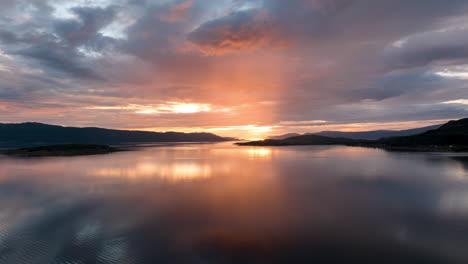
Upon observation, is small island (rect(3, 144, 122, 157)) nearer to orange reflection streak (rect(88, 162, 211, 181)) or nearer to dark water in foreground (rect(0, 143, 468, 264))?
orange reflection streak (rect(88, 162, 211, 181))

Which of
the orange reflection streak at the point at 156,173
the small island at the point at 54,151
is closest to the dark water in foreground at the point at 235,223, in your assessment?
A: the orange reflection streak at the point at 156,173

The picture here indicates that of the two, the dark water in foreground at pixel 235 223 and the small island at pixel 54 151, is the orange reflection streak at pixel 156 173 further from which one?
the small island at pixel 54 151

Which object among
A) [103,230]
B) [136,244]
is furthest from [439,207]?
[103,230]

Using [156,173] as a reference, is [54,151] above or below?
above

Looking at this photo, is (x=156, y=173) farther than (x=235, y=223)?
Yes

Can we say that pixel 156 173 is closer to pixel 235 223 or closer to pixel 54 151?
pixel 235 223

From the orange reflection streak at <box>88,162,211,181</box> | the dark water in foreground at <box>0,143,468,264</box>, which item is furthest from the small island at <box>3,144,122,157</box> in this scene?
the dark water in foreground at <box>0,143,468,264</box>

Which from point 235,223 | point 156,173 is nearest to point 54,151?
point 156,173

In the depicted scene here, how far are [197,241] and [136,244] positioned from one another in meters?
3.67

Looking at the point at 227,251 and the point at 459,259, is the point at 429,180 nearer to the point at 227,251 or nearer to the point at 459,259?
the point at 459,259

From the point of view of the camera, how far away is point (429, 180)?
32750 mm

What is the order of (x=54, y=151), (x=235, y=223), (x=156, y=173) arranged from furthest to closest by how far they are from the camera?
(x=54, y=151)
(x=156, y=173)
(x=235, y=223)

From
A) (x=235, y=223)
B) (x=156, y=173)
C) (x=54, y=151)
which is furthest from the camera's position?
(x=54, y=151)

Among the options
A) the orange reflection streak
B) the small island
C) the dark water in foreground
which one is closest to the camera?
the dark water in foreground
